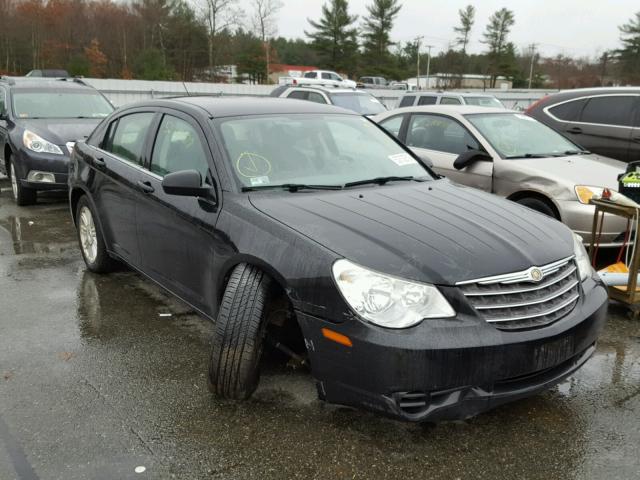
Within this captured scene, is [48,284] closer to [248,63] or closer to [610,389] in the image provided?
[610,389]

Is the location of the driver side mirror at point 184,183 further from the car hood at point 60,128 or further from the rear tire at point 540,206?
the car hood at point 60,128

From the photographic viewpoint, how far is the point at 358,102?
14.9 metres

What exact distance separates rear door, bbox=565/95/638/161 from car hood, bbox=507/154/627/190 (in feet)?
5.58

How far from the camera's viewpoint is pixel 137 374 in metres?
3.66

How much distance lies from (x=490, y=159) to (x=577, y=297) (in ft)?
11.2

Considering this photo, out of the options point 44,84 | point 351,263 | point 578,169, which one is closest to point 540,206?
point 578,169

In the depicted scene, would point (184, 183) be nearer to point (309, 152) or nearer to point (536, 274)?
point (309, 152)

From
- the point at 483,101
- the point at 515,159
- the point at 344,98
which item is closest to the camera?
the point at 515,159

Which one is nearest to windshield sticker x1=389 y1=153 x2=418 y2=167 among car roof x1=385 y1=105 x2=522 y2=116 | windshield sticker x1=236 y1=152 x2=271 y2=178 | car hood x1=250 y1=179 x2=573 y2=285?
car hood x1=250 y1=179 x2=573 y2=285

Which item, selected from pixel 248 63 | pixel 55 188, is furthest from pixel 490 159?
pixel 248 63

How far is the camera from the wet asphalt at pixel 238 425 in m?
2.75

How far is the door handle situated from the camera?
4.19 metres

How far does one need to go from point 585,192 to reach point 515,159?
0.89 m

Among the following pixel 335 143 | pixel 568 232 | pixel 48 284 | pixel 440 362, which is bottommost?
pixel 48 284
